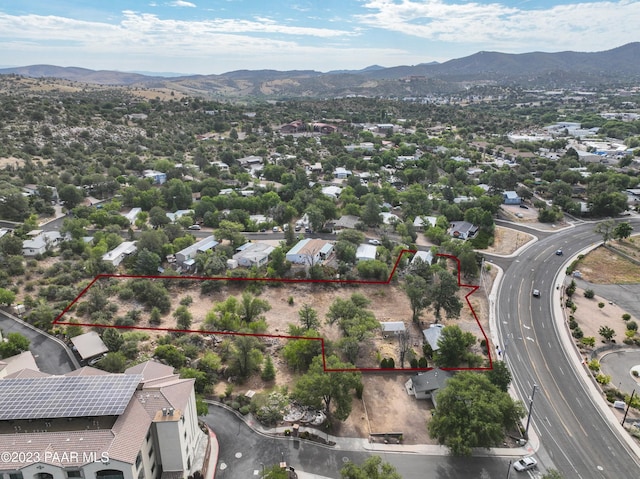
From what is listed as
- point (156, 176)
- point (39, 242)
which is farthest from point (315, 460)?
point (156, 176)

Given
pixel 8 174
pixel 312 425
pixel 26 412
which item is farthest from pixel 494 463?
pixel 8 174

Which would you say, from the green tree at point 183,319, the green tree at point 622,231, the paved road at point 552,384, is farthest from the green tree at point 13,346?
the green tree at point 622,231

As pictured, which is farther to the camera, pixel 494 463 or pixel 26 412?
pixel 494 463

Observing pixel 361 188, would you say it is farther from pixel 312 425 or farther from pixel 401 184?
pixel 312 425

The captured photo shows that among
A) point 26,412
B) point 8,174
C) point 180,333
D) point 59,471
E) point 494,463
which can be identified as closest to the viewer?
point 59,471

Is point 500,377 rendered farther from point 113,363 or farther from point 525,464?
point 113,363

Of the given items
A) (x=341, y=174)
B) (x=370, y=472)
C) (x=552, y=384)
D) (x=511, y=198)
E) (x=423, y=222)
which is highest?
(x=341, y=174)

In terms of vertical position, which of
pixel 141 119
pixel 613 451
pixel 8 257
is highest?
pixel 141 119
